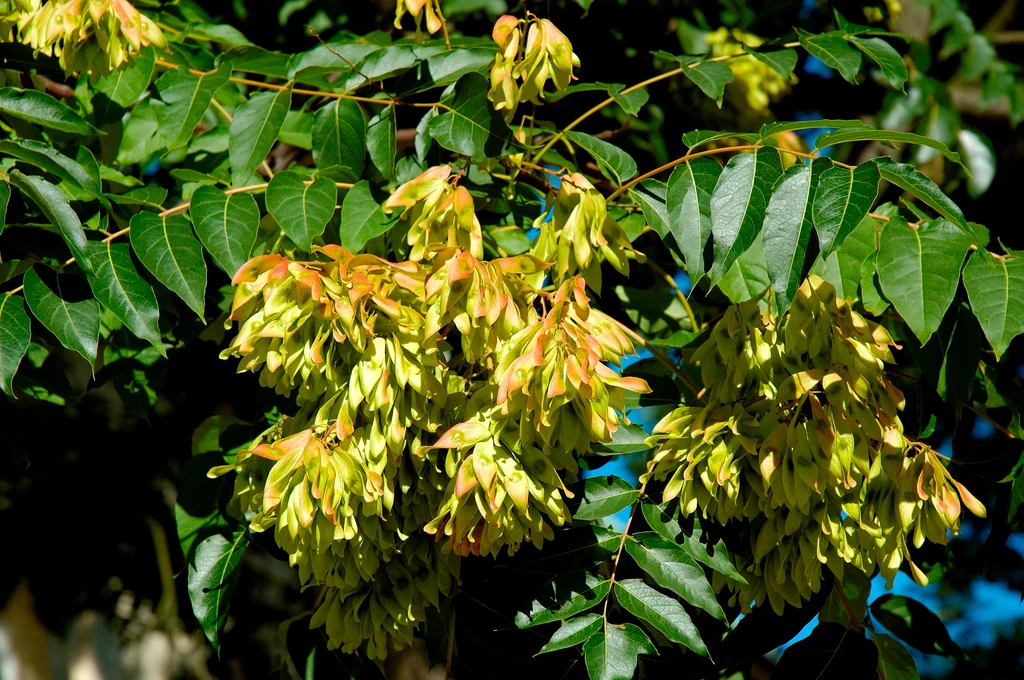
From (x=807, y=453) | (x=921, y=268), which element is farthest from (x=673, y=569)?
(x=921, y=268)

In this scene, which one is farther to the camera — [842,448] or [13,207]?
[13,207]

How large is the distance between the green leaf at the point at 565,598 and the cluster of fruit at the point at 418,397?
0.19 meters

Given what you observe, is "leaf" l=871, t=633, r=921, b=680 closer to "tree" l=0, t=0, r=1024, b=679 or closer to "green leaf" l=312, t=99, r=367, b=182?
"tree" l=0, t=0, r=1024, b=679

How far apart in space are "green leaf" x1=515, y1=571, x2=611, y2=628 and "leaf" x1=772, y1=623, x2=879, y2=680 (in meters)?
0.36

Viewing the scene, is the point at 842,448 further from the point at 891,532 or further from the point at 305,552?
the point at 305,552

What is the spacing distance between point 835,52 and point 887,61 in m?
0.11

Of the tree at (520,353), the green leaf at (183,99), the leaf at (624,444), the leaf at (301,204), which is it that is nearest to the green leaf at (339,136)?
the tree at (520,353)

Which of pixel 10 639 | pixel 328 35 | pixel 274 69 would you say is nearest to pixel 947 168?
pixel 328 35

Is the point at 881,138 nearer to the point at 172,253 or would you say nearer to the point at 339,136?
the point at 339,136

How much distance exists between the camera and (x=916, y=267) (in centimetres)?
136

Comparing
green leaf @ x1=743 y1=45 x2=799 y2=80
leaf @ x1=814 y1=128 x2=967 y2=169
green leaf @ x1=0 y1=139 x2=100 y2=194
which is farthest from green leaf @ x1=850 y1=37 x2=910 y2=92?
green leaf @ x1=0 y1=139 x2=100 y2=194

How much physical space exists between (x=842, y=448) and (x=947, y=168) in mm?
1981

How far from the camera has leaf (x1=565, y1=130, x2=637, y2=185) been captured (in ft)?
5.21

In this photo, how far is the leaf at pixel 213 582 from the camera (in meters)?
1.63
